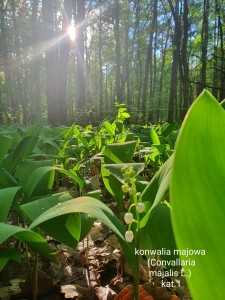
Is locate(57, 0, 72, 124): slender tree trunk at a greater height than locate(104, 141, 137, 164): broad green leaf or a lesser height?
greater

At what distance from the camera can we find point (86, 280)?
1.07m

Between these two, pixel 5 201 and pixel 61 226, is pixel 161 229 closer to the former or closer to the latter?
pixel 61 226

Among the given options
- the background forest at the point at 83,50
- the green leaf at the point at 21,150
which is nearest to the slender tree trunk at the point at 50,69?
the background forest at the point at 83,50

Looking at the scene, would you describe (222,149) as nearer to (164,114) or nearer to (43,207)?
(43,207)

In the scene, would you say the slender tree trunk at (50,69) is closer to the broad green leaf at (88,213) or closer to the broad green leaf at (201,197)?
the broad green leaf at (88,213)

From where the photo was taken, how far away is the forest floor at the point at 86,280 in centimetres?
92

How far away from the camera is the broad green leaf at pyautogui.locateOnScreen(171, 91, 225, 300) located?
30cm

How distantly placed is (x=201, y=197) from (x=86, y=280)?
885mm

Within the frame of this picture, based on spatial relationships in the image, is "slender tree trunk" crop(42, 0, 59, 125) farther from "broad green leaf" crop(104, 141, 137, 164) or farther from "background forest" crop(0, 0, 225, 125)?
"broad green leaf" crop(104, 141, 137, 164)

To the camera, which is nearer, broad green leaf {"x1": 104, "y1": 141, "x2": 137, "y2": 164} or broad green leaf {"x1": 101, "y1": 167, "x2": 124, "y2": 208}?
broad green leaf {"x1": 101, "y1": 167, "x2": 124, "y2": 208}

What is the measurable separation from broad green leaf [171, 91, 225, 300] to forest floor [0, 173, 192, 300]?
0.55 meters

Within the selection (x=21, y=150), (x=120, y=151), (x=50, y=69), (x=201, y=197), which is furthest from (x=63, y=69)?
(x=201, y=197)

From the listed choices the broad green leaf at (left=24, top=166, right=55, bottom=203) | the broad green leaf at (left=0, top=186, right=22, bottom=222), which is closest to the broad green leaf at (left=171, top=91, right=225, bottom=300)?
the broad green leaf at (left=0, top=186, right=22, bottom=222)

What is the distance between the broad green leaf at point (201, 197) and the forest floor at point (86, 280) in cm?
55
